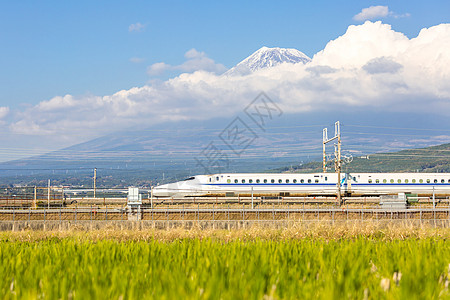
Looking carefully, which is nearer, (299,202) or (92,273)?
(92,273)

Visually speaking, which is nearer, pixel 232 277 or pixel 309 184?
pixel 232 277

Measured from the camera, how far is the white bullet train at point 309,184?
73.6 m

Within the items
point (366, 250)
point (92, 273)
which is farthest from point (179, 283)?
point (366, 250)

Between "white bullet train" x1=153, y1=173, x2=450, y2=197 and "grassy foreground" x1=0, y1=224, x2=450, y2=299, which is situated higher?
"grassy foreground" x1=0, y1=224, x2=450, y2=299

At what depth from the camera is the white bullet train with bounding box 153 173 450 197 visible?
73625 mm

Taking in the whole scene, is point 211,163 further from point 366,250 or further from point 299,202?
point 366,250

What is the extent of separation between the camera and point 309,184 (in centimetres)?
7419

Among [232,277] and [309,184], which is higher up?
[232,277]

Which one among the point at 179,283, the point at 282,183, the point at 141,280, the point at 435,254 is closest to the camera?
the point at 179,283

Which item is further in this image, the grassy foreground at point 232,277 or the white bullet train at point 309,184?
the white bullet train at point 309,184

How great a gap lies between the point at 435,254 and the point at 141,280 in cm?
610

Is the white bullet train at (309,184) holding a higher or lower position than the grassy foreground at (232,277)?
lower

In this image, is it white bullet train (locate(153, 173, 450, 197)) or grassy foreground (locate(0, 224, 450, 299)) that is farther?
white bullet train (locate(153, 173, 450, 197))

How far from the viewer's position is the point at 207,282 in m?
6.96
